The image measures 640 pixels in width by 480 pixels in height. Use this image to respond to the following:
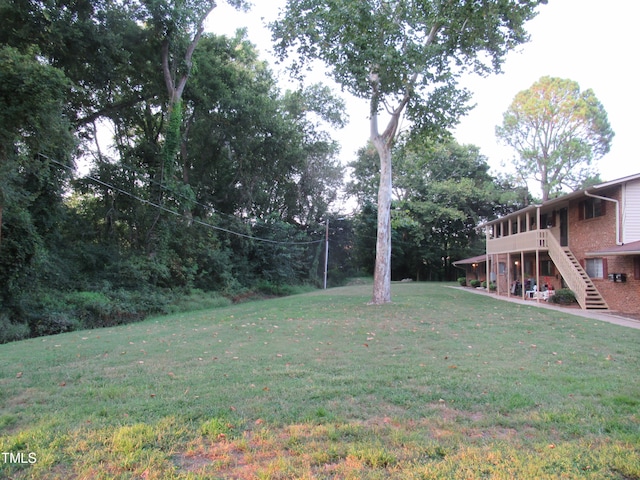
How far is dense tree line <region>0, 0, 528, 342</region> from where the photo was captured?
1348 cm

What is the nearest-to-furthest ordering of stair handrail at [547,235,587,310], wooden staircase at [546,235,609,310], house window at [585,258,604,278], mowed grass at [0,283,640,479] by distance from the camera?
mowed grass at [0,283,640,479] → wooden staircase at [546,235,609,310] → stair handrail at [547,235,587,310] → house window at [585,258,604,278]

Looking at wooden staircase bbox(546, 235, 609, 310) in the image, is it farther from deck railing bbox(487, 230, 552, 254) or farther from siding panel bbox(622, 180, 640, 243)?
siding panel bbox(622, 180, 640, 243)

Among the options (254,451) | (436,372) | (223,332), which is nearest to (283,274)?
(223,332)

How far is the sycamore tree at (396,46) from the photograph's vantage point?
1374cm

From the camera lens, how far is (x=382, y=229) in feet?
52.1

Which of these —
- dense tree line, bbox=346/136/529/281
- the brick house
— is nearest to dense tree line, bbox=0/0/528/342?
dense tree line, bbox=346/136/529/281

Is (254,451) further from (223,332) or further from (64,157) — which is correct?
(64,157)

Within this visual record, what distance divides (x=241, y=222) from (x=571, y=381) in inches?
1019

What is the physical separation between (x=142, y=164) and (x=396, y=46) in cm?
1536

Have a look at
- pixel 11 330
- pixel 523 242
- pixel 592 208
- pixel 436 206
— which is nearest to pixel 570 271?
pixel 592 208

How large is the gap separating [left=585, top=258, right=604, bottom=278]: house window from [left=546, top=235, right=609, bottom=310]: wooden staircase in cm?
30
